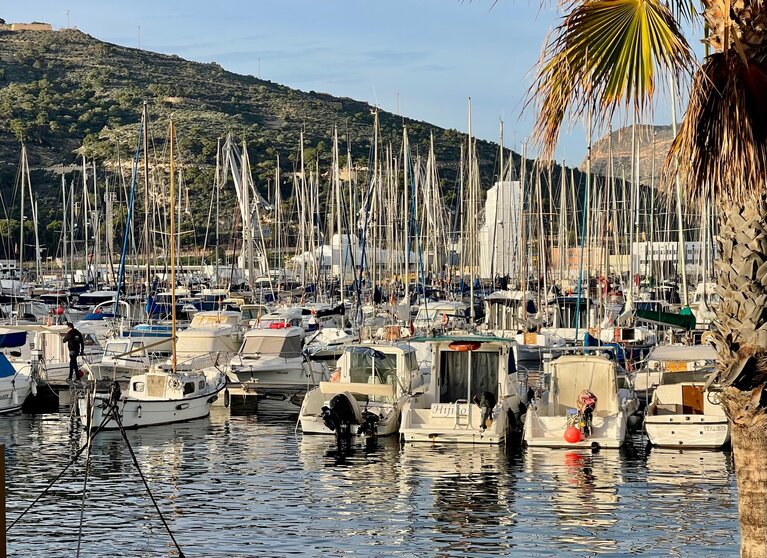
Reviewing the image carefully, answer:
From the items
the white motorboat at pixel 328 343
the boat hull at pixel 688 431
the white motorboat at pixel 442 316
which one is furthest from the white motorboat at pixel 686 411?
the white motorboat at pixel 442 316

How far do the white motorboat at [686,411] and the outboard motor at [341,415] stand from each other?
6.68 metres

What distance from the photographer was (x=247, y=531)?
19656mm

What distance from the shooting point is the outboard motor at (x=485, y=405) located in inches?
1121

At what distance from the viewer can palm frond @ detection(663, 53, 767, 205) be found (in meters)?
8.94

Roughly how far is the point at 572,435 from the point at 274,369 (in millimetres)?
14020

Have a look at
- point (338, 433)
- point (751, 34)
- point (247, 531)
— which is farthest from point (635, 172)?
point (751, 34)

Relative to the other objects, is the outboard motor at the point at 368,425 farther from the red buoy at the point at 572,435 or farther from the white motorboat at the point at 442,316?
the white motorboat at the point at 442,316

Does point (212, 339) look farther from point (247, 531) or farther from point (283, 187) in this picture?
point (283, 187)

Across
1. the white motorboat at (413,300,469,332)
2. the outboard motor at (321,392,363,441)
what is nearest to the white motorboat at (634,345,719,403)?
the outboard motor at (321,392,363,441)

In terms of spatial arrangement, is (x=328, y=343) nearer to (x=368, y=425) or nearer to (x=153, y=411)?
(x=153, y=411)

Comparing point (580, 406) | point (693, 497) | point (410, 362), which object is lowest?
point (693, 497)

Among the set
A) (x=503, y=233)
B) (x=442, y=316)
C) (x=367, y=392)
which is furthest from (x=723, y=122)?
(x=503, y=233)

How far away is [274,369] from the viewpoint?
39500mm

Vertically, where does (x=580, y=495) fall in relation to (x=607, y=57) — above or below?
below
